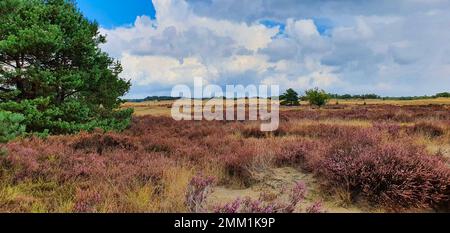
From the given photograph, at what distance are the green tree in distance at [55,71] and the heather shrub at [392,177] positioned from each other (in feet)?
34.9

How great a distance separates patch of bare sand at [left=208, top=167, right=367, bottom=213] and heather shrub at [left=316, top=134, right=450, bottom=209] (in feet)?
1.00

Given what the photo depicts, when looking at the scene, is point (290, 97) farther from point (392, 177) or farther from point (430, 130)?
point (392, 177)

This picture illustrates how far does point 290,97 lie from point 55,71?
59.4 metres

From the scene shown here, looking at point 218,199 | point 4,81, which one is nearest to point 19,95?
point 4,81

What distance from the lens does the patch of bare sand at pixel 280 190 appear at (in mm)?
6184

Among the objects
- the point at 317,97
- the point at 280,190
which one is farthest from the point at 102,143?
the point at 317,97

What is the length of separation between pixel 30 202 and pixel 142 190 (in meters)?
1.66

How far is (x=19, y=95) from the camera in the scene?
14.8m

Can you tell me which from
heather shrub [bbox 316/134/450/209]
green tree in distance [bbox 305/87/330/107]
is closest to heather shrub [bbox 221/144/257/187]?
heather shrub [bbox 316/134/450/209]

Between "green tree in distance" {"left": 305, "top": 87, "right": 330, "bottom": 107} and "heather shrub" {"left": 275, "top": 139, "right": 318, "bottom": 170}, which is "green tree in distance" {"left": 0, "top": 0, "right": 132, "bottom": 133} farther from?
"green tree in distance" {"left": 305, "top": 87, "right": 330, "bottom": 107}

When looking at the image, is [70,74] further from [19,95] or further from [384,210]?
[384,210]

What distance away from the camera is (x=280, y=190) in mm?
6871

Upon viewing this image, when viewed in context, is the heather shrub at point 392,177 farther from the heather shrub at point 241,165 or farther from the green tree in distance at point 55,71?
the green tree in distance at point 55,71

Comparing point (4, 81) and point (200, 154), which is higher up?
point (4, 81)
